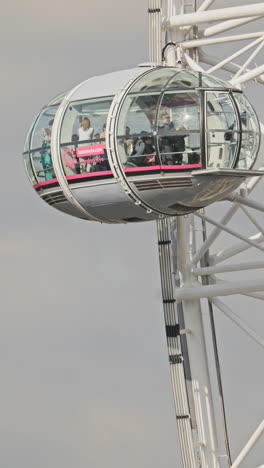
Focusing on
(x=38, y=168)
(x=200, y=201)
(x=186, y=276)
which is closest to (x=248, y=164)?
(x=200, y=201)

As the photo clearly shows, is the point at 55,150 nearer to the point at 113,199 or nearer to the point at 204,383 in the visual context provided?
the point at 113,199

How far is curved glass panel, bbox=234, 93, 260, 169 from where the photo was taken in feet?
161

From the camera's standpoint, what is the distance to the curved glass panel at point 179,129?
158ft

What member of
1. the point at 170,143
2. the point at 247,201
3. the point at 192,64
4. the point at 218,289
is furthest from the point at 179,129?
the point at 218,289

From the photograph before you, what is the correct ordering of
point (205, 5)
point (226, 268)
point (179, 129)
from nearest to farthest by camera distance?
point (179, 129) → point (205, 5) → point (226, 268)

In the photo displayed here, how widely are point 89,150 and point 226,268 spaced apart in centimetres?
848

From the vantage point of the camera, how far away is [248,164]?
49500 mm

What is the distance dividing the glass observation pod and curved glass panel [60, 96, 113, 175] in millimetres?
20

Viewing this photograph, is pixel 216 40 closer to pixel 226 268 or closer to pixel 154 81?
pixel 226 268

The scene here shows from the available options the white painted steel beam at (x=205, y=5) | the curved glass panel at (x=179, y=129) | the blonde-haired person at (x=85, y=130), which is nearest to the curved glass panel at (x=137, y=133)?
the curved glass panel at (x=179, y=129)

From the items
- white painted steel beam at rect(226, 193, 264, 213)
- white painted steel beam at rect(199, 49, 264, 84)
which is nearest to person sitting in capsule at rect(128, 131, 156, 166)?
white painted steel beam at rect(226, 193, 264, 213)

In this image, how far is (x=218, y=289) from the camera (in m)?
55.9

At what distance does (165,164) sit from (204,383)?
11095 millimetres

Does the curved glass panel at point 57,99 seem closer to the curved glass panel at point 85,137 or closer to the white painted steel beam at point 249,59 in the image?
the curved glass panel at point 85,137
